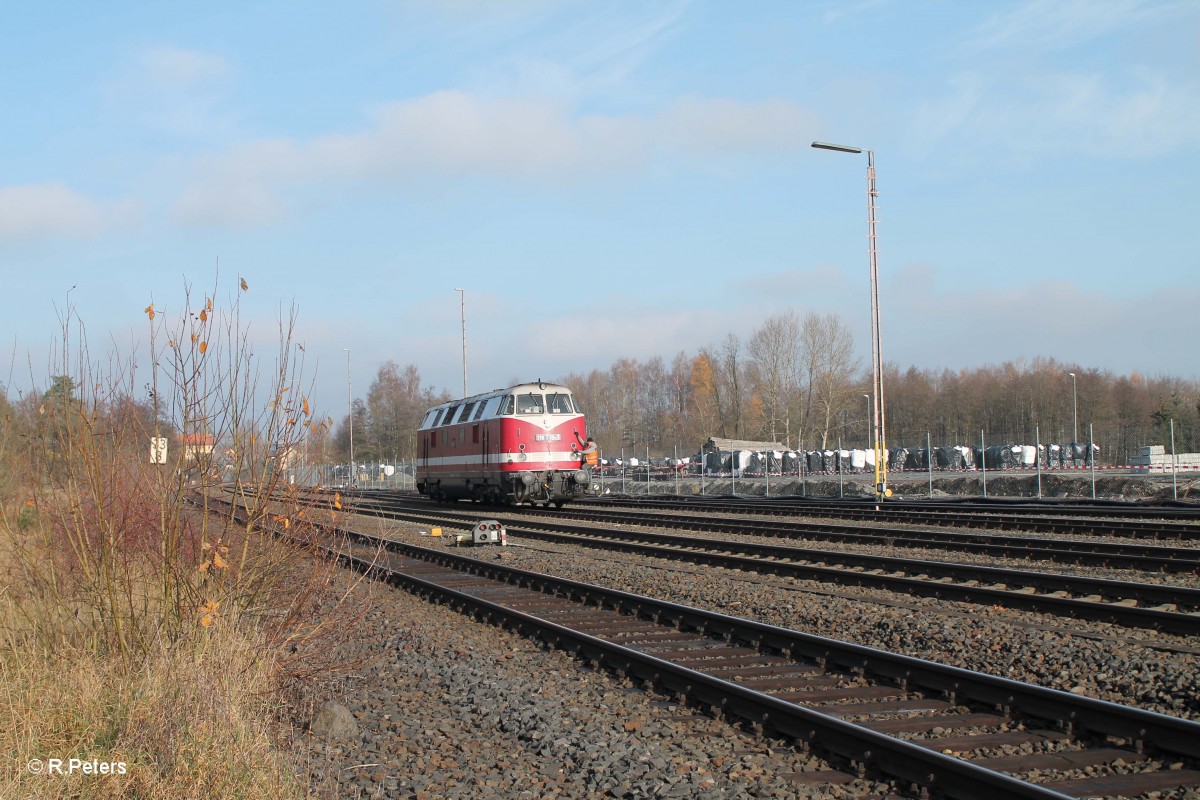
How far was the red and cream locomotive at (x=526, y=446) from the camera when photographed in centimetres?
2794

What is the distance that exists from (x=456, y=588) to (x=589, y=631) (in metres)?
4.08

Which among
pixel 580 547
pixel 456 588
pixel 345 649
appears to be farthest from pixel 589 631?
pixel 580 547

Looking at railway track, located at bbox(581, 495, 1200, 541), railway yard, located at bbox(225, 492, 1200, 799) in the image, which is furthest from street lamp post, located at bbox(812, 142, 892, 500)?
railway yard, located at bbox(225, 492, 1200, 799)

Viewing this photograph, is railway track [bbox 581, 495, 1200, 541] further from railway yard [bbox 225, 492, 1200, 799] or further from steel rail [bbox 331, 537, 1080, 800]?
steel rail [bbox 331, 537, 1080, 800]

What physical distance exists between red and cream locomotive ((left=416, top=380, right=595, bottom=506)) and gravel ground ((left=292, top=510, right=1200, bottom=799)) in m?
15.9

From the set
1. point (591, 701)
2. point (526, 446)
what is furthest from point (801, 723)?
point (526, 446)

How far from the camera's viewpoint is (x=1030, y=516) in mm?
21516

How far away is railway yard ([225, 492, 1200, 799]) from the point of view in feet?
18.5

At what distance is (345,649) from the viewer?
9.59 m

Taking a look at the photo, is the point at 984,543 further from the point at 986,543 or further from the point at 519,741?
the point at 519,741

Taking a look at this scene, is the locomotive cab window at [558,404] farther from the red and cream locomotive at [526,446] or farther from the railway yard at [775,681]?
the railway yard at [775,681]

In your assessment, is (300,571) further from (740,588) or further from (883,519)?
(883,519)

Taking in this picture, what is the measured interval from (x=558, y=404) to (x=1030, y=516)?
13.4 meters

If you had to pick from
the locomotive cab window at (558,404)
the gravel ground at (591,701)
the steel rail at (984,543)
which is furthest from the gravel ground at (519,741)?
the locomotive cab window at (558,404)
